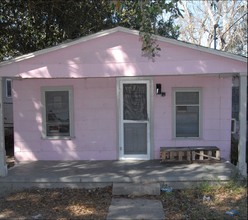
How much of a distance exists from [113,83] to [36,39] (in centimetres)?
504

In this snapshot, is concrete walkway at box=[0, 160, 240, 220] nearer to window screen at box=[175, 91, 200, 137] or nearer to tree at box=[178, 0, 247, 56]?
window screen at box=[175, 91, 200, 137]

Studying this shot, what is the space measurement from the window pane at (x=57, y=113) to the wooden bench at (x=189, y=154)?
102 inches

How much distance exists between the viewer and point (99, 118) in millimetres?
8664

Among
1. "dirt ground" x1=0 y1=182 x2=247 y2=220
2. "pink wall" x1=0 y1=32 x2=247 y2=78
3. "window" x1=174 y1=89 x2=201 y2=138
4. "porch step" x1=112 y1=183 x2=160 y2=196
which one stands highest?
"pink wall" x1=0 y1=32 x2=247 y2=78

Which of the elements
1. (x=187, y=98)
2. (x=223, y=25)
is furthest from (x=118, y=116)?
(x=223, y=25)

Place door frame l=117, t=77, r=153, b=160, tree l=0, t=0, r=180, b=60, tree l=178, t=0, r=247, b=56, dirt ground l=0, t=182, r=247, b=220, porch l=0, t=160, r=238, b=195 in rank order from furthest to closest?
1. tree l=178, t=0, r=247, b=56
2. tree l=0, t=0, r=180, b=60
3. door frame l=117, t=77, r=153, b=160
4. porch l=0, t=160, r=238, b=195
5. dirt ground l=0, t=182, r=247, b=220

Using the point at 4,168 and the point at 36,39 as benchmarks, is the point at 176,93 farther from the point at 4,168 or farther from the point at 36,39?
the point at 36,39

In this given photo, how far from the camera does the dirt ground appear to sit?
5.40 m

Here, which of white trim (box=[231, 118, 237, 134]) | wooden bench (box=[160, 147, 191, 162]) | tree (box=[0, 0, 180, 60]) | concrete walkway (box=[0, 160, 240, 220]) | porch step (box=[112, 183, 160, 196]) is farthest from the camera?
tree (box=[0, 0, 180, 60])

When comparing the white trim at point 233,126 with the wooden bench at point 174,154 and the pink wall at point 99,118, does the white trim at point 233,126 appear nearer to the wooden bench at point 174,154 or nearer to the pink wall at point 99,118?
the pink wall at point 99,118

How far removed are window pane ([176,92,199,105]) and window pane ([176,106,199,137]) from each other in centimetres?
13

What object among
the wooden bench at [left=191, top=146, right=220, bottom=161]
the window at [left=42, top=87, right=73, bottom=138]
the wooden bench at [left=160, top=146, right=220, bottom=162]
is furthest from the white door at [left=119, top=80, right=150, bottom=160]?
the window at [left=42, top=87, right=73, bottom=138]

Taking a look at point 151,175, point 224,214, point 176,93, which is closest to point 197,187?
point 151,175

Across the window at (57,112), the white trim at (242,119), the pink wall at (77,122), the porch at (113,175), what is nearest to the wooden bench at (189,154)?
the porch at (113,175)
